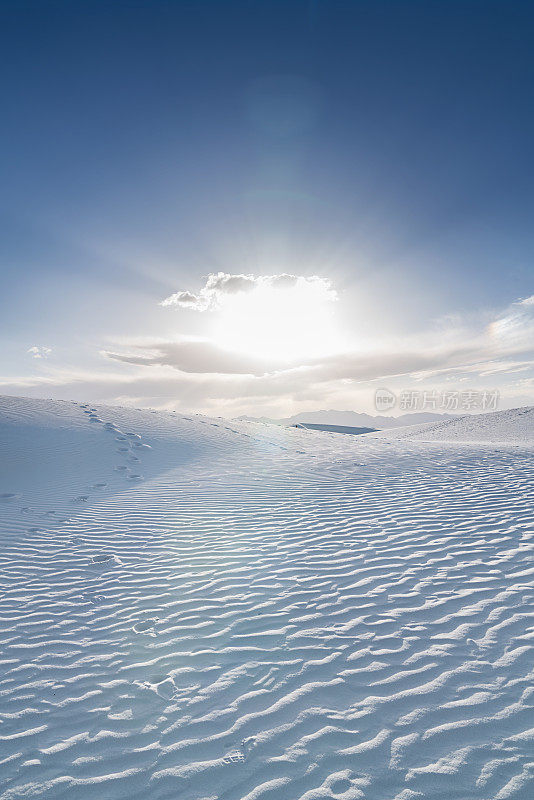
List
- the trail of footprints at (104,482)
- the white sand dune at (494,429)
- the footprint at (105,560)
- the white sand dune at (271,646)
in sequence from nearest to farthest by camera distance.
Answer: the white sand dune at (271,646), the footprint at (105,560), the trail of footprints at (104,482), the white sand dune at (494,429)

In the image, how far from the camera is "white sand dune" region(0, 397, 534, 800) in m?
3.25

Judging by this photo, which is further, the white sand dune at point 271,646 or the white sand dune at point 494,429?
the white sand dune at point 494,429

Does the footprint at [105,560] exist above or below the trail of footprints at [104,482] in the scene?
below

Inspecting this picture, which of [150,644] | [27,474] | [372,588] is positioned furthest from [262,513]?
[27,474]

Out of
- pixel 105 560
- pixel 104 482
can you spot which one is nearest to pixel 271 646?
pixel 105 560

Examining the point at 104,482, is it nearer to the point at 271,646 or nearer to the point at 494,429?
the point at 271,646

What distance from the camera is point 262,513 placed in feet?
33.2

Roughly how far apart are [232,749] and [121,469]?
12573 millimetres

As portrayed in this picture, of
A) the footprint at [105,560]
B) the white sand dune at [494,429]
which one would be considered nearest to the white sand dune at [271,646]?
the footprint at [105,560]

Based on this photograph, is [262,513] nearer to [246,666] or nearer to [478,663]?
[246,666]

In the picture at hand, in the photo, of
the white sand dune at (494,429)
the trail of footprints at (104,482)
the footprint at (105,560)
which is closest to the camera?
the footprint at (105,560)

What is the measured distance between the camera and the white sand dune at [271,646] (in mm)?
3246

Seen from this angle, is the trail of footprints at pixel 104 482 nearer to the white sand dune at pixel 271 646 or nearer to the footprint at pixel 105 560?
the footprint at pixel 105 560

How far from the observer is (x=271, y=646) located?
4.80 m
